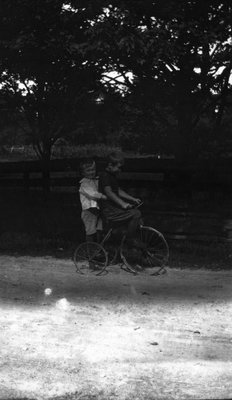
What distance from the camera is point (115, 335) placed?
495 cm

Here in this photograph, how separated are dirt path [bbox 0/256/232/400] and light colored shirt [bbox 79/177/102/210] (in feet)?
3.27

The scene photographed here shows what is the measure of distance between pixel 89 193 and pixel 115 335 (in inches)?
112

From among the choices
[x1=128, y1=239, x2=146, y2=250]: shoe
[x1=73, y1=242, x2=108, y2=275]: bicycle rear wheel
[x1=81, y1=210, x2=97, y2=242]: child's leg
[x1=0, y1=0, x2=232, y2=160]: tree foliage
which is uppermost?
[x1=0, y1=0, x2=232, y2=160]: tree foliage

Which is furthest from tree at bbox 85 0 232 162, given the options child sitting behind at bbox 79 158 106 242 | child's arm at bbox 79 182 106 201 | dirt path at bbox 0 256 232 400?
dirt path at bbox 0 256 232 400

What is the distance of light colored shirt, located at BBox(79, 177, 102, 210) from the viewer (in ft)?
24.3

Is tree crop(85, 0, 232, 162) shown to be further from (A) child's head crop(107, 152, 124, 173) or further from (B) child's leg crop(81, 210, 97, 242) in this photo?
(B) child's leg crop(81, 210, 97, 242)

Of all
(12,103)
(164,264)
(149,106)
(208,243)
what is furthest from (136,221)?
(12,103)

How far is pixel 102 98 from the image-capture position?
31.7 ft

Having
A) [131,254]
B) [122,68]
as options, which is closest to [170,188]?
[122,68]

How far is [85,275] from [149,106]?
11.9 feet

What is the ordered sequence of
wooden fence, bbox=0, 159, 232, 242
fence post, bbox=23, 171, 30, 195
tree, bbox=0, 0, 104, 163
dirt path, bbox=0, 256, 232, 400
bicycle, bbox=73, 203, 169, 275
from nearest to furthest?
dirt path, bbox=0, 256, 232, 400, bicycle, bbox=73, 203, 169, 275, tree, bbox=0, 0, 104, 163, wooden fence, bbox=0, 159, 232, 242, fence post, bbox=23, 171, 30, 195

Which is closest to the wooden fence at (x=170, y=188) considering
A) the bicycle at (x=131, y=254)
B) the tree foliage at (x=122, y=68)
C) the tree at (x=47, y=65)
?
the tree foliage at (x=122, y=68)

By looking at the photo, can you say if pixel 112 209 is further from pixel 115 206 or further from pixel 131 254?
pixel 131 254

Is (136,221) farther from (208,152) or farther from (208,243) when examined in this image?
(208,152)
